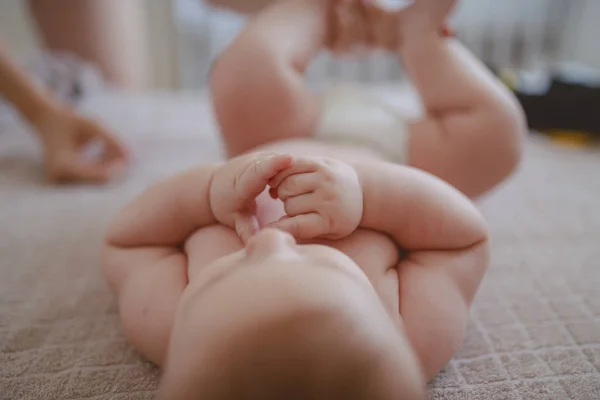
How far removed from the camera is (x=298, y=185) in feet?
1.47

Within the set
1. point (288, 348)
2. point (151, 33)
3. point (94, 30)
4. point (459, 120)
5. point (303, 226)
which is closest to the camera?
point (288, 348)

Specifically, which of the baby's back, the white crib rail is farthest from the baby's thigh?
the white crib rail

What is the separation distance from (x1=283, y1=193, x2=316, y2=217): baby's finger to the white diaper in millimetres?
291

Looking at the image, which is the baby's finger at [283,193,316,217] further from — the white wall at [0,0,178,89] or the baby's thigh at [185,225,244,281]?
the white wall at [0,0,178,89]

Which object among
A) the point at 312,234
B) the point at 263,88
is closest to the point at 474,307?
the point at 312,234

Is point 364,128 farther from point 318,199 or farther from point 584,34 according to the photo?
point 584,34

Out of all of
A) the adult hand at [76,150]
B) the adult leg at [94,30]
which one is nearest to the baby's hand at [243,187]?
the adult hand at [76,150]

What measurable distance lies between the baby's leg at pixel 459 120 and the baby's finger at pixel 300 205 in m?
0.31

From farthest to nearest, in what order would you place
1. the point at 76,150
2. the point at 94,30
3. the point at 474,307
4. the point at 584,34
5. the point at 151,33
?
the point at 151,33
the point at 584,34
the point at 94,30
the point at 76,150
the point at 474,307

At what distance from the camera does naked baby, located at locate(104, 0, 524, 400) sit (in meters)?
0.31

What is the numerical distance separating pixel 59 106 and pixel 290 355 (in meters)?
0.93

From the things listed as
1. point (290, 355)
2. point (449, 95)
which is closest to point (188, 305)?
→ point (290, 355)

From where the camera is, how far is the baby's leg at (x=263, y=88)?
0.69 meters

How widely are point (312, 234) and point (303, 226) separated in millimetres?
11
